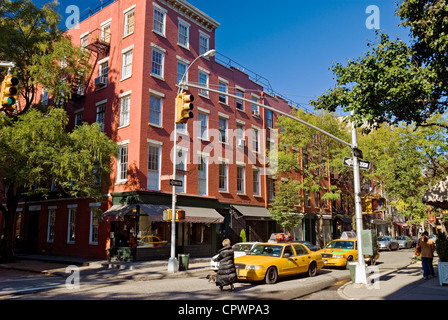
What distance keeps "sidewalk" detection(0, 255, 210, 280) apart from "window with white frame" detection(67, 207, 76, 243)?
2463mm

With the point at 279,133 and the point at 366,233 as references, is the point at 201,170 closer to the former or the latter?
the point at 279,133

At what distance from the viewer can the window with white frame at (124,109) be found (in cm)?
2408

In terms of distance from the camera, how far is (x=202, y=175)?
2684 centimetres

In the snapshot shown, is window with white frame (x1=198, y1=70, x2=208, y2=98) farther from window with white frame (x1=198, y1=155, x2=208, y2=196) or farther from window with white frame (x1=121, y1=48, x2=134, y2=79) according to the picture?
window with white frame (x1=121, y1=48, x2=134, y2=79)

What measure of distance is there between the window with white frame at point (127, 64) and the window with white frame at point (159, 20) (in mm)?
2383

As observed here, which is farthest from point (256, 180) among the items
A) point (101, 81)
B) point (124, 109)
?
point (101, 81)

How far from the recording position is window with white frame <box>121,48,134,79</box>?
24727 mm

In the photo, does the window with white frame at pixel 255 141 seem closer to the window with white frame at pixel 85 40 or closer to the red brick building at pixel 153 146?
the red brick building at pixel 153 146

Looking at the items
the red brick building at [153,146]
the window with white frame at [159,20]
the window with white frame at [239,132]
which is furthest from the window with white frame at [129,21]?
the window with white frame at [239,132]

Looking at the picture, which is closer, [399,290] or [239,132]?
[399,290]

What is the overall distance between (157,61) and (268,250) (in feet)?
52.7

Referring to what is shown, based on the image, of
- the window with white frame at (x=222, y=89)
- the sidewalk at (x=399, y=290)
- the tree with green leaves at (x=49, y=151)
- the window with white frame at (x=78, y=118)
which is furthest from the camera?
the window with white frame at (x=222, y=89)

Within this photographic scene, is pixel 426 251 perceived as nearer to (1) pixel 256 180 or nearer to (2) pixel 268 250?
(2) pixel 268 250
